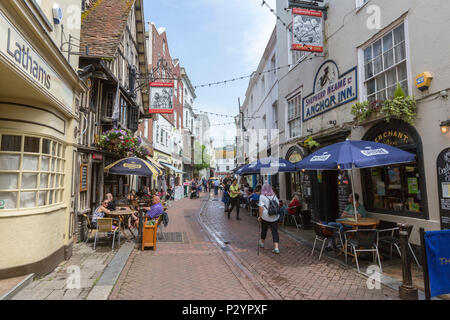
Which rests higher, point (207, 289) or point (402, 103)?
point (402, 103)

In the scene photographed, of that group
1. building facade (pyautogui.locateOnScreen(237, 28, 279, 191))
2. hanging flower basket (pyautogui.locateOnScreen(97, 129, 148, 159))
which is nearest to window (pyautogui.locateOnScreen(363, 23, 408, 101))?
building facade (pyautogui.locateOnScreen(237, 28, 279, 191))

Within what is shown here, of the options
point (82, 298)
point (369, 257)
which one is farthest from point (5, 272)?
Result: point (369, 257)

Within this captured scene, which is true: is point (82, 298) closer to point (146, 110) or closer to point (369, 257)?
point (369, 257)

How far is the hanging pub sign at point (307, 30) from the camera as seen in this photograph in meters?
8.55

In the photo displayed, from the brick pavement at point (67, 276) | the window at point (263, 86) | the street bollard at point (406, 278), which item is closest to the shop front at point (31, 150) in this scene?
the brick pavement at point (67, 276)

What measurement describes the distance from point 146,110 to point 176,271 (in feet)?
42.7

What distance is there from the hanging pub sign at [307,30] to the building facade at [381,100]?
0.52 metres

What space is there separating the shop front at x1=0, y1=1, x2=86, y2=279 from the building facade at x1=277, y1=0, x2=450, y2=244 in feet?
24.3

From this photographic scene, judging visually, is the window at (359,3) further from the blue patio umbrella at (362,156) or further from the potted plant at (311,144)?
the blue patio umbrella at (362,156)

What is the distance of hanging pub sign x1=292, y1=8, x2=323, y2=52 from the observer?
8547mm

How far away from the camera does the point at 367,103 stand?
271 inches

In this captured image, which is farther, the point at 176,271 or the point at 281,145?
the point at 281,145

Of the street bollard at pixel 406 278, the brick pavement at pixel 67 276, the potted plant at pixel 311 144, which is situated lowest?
the brick pavement at pixel 67 276

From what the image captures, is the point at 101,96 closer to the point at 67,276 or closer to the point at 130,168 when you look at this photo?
the point at 130,168
